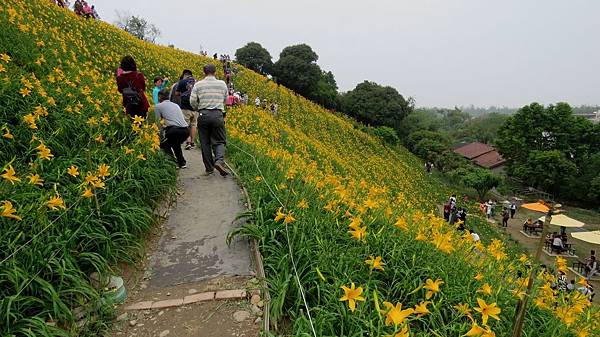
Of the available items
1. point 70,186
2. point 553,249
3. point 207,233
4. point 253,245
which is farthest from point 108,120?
point 553,249

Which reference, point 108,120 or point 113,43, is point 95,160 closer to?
point 108,120

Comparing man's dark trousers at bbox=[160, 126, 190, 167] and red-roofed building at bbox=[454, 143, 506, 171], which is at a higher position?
man's dark trousers at bbox=[160, 126, 190, 167]

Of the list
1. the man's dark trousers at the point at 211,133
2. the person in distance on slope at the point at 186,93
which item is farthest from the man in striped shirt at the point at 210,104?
the person in distance on slope at the point at 186,93

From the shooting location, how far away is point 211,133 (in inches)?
203

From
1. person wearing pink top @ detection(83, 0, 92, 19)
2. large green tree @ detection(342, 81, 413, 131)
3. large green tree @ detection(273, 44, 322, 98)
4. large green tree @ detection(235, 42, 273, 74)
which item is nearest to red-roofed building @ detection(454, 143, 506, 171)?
large green tree @ detection(342, 81, 413, 131)

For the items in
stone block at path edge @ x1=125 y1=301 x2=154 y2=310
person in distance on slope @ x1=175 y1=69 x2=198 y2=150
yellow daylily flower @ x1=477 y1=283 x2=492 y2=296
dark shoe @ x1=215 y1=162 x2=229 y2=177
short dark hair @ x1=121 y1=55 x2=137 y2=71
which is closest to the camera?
yellow daylily flower @ x1=477 y1=283 x2=492 y2=296

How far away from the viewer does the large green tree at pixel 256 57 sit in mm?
38875

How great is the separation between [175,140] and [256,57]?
35778mm

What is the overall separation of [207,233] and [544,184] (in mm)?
32387

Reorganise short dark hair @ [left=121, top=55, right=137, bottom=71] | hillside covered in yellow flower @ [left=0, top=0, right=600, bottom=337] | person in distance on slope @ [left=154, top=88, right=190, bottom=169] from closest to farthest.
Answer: hillside covered in yellow flower @ [left=0, top=0, right=600, bottom=337] < short dark hair @ [left=121, top=55, right=137, bottom=71] < person in distance on slope @ [left=154, top=88, right=190, bottom=169]

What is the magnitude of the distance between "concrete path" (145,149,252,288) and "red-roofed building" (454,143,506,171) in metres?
44.1

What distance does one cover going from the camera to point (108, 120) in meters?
5.05

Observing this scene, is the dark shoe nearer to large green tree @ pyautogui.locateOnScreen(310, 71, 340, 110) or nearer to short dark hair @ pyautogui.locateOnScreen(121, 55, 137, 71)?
short dark hair @ pyautogui.locateOnScreen(121, 55, 137, 71)

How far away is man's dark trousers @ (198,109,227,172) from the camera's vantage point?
4.95 metres
